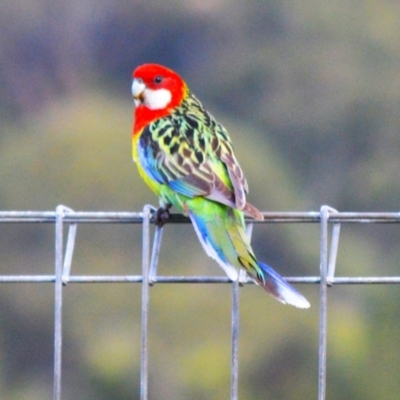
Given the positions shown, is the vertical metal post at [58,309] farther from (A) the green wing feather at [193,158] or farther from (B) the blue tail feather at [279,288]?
(A) the green wing feather at [193,158]

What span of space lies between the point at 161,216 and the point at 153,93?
0.62m

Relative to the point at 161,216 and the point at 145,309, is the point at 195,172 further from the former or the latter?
the point at 145,309

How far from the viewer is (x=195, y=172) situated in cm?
199

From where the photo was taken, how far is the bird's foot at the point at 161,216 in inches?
68.8

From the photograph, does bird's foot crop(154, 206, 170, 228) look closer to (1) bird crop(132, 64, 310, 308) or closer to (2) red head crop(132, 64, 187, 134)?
(1) bird crop(132, 64, 310, 308)

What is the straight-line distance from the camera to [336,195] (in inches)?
182

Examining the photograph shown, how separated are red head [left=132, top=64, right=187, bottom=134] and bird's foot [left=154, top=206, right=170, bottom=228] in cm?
45

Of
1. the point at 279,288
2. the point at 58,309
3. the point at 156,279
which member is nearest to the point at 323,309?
the point at 279,288

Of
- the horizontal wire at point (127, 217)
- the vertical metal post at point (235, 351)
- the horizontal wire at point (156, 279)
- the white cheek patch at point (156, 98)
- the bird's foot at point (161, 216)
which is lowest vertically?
the vertical metal post at point (235, 351)

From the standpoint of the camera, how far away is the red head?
2.35 m

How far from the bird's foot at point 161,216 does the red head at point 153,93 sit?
1.48 feet

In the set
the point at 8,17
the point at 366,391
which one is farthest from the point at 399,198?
the point at 8,17

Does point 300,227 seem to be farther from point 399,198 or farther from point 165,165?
point 165,165

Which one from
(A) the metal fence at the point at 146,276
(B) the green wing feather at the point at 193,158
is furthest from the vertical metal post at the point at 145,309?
(B) the green wing feather at the point at 193,158
